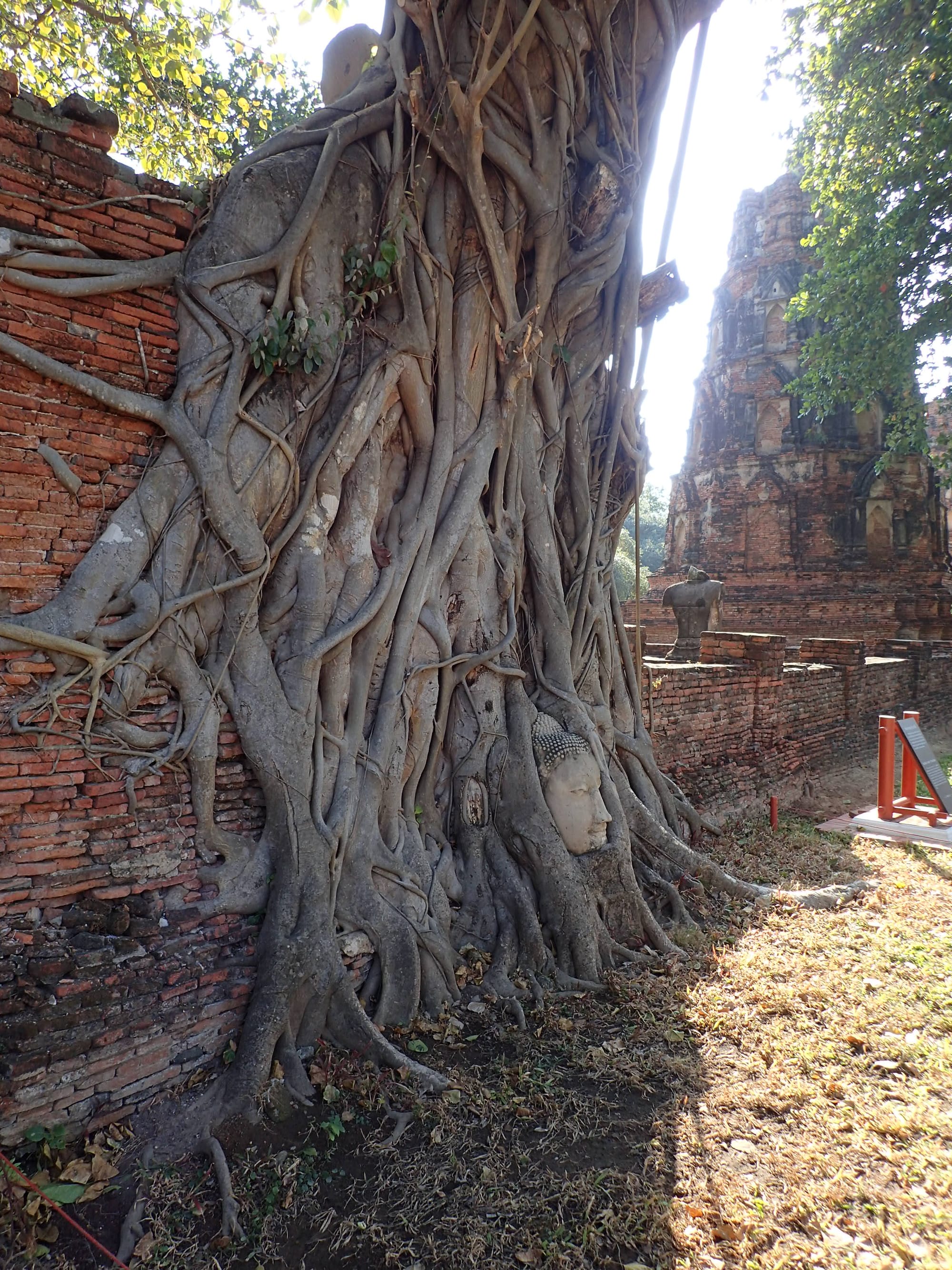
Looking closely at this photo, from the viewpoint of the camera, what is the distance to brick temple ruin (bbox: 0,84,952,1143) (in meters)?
2.61

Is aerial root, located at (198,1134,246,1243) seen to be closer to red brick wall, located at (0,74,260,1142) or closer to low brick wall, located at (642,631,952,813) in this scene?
red brick wall, located at (0,74,260,1142)

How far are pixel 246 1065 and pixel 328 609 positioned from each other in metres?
1.79

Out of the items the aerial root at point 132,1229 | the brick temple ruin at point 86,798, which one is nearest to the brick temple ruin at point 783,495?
the brick temple ruin at point 86,798

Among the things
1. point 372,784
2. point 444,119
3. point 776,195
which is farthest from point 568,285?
point 776,195

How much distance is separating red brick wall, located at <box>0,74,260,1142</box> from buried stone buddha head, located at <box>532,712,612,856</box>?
5.04 feet

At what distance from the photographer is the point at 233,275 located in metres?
3.36

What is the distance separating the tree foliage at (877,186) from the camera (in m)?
9.82

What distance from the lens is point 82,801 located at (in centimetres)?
285

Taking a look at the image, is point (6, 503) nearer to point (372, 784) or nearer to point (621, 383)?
point (372, 784)

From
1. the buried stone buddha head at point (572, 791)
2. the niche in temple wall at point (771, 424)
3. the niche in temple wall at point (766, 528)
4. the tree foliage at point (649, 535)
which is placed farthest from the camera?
the tree foliage at point (649, 535)

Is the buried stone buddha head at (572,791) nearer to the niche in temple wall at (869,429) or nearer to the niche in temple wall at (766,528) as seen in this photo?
the niche in temple wall at (766,528)

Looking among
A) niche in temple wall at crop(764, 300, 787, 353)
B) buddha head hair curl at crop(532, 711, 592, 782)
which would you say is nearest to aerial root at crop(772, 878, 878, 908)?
buddha head hair curl at crop(532, 711, 592, 782)

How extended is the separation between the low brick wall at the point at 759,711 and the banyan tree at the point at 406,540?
1381 mm

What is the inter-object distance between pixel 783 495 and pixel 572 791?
1745cm
